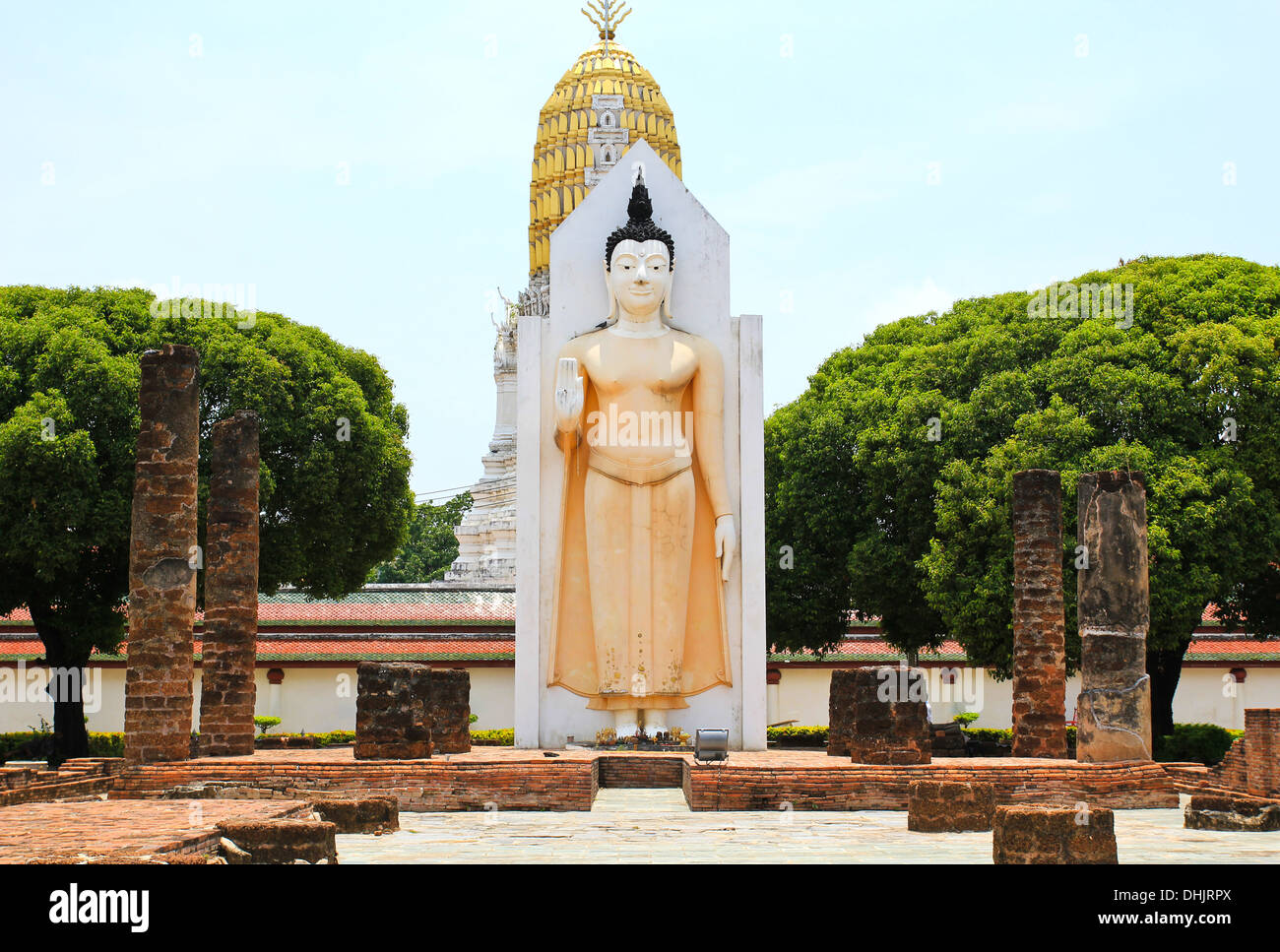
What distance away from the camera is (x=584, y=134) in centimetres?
4959

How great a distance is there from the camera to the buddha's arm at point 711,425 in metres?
18.2

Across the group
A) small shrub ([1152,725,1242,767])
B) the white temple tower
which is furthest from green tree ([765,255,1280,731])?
the white temple tower

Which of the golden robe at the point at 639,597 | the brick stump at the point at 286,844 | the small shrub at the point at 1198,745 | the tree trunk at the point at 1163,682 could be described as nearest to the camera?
the brick stump at the point at 286,844

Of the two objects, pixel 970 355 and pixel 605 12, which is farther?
pixel 605 12

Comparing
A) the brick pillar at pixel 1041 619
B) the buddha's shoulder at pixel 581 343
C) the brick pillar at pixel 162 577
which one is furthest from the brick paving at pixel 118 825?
the brick pillar at pixel 1041 619

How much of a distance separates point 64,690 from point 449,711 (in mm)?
10444

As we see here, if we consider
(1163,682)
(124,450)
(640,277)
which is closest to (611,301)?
(640,277)

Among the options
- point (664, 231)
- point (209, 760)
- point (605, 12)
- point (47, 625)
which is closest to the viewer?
point (209, 760)

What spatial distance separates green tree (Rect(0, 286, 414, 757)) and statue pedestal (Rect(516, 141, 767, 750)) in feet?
23.1

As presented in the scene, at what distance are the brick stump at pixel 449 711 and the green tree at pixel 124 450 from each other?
8034mm

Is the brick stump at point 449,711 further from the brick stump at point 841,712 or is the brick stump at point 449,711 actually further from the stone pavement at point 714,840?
the brick stump at point 841,712

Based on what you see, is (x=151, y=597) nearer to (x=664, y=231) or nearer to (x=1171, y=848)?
(x=664, y=231)
